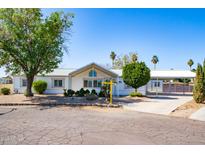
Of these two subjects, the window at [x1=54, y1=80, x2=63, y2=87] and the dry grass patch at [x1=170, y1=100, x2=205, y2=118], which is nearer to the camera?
the dry grass patch at [x1=170, y1=100, x2=205, y2=118]

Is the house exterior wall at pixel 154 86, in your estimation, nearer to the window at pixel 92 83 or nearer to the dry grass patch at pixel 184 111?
the window at pixel 92 83

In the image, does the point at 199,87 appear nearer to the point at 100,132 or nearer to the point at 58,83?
the point at 100,132

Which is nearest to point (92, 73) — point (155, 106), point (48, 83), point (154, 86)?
point (48, 83)

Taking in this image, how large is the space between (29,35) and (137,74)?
12523mm

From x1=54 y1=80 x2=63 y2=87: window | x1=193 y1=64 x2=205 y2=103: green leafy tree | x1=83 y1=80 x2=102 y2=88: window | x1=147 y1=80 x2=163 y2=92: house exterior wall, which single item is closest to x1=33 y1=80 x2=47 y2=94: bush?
x1=54 y1=80 x2=63 y2=87: window

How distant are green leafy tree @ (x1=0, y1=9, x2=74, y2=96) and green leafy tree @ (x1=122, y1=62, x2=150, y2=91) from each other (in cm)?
879

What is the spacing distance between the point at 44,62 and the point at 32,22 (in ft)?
13.8

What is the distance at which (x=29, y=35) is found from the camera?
1764 centimetres

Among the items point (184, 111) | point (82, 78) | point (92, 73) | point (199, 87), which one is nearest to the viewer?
point (184, 111)

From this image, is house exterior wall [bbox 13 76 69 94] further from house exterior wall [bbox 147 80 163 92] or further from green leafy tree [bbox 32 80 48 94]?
house exterior wall [bbox 147 80 163 92]

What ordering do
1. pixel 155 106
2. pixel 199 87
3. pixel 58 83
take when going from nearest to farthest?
1. pixel 155 106
2. pixel 199 87
3. pixel 58 83

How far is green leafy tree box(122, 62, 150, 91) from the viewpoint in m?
20.9

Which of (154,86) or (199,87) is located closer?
(199,87)
